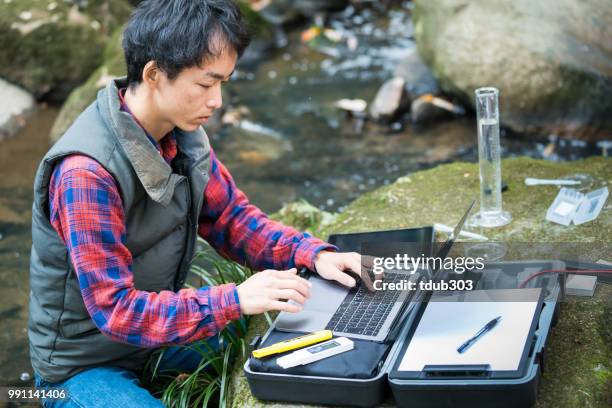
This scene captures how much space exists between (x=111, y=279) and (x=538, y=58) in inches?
153

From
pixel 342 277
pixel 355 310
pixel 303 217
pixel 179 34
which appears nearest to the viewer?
pixel 179 34

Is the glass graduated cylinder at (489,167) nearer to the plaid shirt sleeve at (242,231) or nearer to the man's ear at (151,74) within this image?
the plaid shirt sleeve at (242,231)

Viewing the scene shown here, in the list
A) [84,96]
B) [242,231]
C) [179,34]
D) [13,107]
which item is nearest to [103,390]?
[242,231]

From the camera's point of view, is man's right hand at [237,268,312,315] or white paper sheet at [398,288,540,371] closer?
white paper sheet at [398,288,540,371]

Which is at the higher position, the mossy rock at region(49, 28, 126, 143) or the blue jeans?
the blue jeans

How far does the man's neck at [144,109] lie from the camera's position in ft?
7.80

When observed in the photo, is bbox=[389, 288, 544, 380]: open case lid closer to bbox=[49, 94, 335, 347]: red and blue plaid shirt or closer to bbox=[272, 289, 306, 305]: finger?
bbox=[272, 289, 306, 305]: finger

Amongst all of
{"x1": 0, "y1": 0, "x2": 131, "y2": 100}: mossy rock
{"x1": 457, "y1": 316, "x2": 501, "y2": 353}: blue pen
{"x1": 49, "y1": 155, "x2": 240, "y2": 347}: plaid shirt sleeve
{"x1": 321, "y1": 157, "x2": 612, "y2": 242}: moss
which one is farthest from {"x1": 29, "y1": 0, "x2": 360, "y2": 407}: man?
{"x1": 0, "y1": 0, "x2": 131, "y2": 100}: mossy rock

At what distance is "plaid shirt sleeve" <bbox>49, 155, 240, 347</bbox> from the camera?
2.18m

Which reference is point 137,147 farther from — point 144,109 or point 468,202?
point 468,202

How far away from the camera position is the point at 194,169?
2543 mm

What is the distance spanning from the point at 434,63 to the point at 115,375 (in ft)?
13.3

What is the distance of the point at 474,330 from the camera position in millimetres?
2189

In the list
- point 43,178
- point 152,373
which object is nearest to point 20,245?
point 152,373
